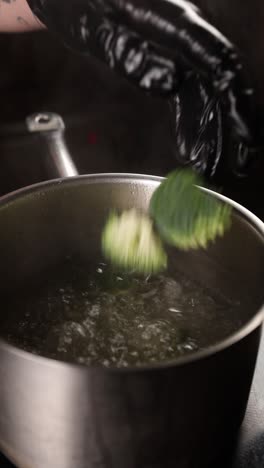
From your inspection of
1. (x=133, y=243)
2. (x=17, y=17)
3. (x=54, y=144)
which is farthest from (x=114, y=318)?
(x=17, y=17)

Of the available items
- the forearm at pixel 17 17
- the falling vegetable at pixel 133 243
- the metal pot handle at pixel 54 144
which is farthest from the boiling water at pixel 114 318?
the forearm at pixel 17 17

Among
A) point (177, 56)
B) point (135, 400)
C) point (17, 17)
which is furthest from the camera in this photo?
point (17, 17)

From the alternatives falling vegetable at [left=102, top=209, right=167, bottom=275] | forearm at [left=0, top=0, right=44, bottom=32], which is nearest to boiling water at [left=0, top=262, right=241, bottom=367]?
falling vegetable at [left=102, top=209, right=167, bottom=275]

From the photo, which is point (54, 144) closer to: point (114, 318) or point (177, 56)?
point (177, 56)

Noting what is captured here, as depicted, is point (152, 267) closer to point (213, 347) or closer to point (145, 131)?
point (213, 347)

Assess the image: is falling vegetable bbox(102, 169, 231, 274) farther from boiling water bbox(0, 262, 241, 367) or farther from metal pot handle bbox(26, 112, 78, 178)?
metal pot handle bbox(26, 112, 78, 178)

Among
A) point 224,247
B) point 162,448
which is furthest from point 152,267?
point 162,448
